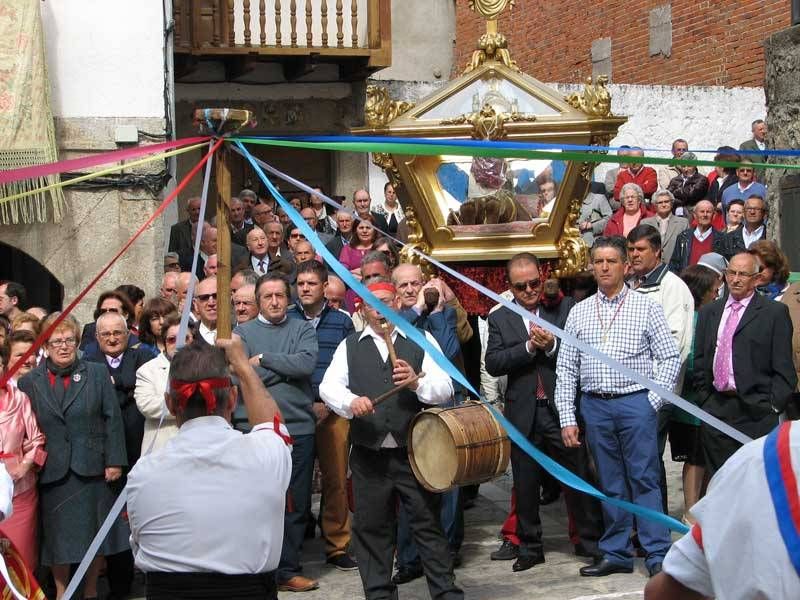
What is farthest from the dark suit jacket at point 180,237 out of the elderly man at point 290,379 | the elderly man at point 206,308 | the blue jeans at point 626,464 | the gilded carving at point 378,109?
the blue jeans at point 626,464

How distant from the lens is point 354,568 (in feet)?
25.1

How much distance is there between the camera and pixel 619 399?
7.01 metres

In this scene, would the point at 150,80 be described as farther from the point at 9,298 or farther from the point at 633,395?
the point at 633,395

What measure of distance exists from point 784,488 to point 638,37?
1835 cm

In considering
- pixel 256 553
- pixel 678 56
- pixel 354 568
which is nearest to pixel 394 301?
pixel 354 568

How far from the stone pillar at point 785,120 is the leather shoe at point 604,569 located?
2461 mm

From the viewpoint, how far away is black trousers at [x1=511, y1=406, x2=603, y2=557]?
7414 mm

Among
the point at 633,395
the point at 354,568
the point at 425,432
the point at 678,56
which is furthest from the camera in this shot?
the point at 678,56

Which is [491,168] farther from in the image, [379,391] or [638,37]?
[638,37]

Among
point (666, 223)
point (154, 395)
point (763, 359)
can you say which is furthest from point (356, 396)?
point (666, 223)

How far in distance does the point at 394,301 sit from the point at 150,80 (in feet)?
18.3

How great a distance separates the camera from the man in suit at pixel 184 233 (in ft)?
39.0

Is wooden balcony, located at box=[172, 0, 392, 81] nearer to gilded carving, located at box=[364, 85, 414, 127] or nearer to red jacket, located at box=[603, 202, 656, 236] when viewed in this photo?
red jacket, located at box=[603, 202, 656, 236]

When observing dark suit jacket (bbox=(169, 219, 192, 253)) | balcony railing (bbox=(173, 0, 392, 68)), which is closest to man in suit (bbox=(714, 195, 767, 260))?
dark suit jacket (bbox=(169, 219, 192, 253))
